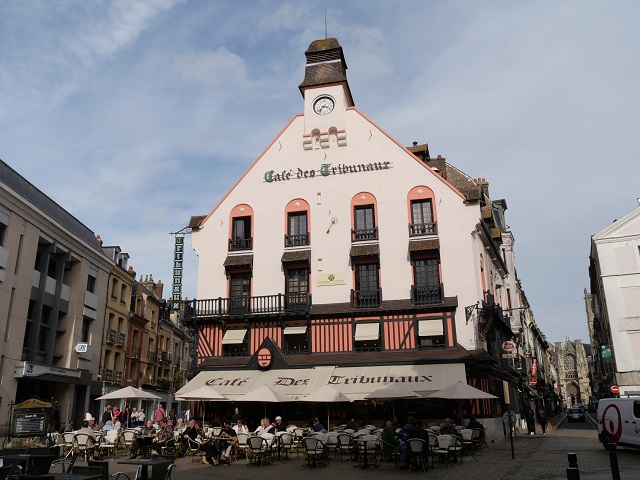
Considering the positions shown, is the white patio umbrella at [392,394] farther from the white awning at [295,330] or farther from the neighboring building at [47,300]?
the neighboring building at [47,300]

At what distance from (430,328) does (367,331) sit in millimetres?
2679

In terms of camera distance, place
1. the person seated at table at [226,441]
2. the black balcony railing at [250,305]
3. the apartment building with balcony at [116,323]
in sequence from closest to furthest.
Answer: the person seated at table at [226,441] < the black balcony railing at [250,305] < the apartment building with balcony at [116,323]

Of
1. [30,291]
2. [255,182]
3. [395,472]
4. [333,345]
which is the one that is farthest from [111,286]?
[395,472]

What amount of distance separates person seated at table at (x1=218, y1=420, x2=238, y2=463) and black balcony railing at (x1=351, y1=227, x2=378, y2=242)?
10952mm

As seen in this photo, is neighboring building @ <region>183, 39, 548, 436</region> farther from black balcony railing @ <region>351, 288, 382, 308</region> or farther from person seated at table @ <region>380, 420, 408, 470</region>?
person seated at table @ <region>380, 420, 408, 470</region>

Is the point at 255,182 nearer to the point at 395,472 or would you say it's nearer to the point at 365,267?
the point at 365,267

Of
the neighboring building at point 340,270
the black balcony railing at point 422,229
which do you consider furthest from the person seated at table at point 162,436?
the black balcony railing at point 422,229

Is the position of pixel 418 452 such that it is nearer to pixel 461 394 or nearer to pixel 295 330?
pixel 461 394

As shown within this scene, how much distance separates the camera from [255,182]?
2739cm

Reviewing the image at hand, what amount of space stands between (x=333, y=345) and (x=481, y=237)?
29.7 ft

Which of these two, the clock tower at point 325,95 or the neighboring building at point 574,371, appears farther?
the neighboring building at point 574,371

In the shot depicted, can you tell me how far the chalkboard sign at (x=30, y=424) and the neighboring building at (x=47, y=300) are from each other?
7320 millimetres

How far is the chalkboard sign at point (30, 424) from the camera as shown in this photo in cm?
1703

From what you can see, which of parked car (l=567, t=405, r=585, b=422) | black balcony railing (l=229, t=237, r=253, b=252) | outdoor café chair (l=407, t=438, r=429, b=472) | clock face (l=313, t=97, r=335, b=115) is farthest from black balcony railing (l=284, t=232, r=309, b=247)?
parked car (l=567, t=405, r=585, b=422)
